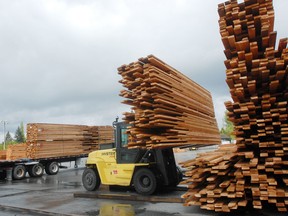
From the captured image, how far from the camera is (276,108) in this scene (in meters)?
6.56

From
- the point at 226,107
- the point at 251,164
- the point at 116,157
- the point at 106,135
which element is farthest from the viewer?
the point at 106,135

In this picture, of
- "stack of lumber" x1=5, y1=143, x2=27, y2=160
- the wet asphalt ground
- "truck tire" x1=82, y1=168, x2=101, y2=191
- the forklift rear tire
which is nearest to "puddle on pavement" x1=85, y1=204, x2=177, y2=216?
the wet asphalt ground

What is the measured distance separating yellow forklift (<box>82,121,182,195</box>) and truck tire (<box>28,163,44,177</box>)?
991 centimetres

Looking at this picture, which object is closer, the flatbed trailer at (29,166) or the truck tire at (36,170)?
the flatbed trailer at (29,166)

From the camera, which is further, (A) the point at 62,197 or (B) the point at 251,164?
(A) the point at 62,197

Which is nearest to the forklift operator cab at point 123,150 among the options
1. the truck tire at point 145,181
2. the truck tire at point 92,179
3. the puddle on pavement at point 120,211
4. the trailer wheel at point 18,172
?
the truck tire at point 145,181

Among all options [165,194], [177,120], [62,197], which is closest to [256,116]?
[177,120]

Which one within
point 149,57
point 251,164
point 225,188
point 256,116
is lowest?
point 225,188

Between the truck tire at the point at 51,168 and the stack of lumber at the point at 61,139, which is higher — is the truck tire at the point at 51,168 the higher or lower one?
the lower one

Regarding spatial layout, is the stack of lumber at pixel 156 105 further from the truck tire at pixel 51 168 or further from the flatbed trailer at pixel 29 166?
the truck tire at pixel 51 168

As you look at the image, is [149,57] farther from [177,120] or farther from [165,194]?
[165,194]

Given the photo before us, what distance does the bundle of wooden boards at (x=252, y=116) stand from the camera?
6.40 meters

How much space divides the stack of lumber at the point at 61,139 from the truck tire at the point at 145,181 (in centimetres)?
1230

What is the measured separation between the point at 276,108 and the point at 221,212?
8.97 feet
